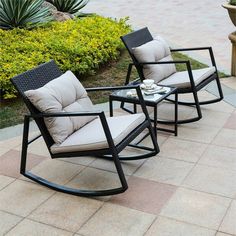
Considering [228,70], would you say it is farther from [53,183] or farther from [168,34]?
[53,183]

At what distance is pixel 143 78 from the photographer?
4332 mm

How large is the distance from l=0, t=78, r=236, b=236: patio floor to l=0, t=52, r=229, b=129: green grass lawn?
0.56 m

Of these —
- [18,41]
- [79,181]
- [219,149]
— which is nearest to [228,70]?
[219,149]

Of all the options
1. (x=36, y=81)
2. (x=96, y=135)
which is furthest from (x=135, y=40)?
(x=96, y=135)

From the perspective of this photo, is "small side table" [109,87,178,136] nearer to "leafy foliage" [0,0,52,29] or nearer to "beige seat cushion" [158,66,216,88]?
"beige seat cushion" [158,66,216,88]

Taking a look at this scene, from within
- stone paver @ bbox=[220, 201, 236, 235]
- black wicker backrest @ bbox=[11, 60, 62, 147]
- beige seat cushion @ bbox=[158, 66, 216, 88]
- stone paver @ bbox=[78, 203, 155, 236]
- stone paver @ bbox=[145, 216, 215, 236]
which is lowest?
stone paver @ bbox=[220, 201, 236, 235]

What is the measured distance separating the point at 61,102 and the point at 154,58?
1.45m

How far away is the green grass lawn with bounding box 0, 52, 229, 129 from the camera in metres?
4.48

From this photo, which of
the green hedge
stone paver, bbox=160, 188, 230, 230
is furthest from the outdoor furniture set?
the green hedge

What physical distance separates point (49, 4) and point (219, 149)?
15.7 ft

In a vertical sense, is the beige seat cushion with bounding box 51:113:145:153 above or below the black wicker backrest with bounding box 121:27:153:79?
below

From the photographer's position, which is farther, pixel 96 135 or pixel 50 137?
pixel 50 137

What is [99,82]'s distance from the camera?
17.8ft

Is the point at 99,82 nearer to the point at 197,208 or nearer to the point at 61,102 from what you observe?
the point at 61,102
